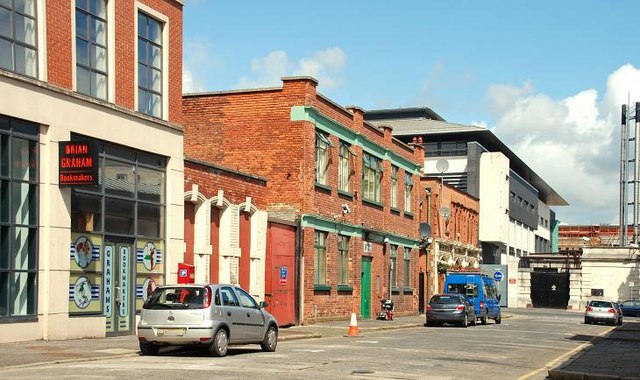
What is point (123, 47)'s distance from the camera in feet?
82.1

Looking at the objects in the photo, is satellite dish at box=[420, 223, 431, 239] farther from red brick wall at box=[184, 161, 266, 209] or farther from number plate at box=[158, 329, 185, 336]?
number plate at box=[158, 329, 185, 336]

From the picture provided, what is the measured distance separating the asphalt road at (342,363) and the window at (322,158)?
1066 cm

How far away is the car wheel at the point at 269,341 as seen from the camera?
70.1 ft

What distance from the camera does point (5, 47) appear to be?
814 inches

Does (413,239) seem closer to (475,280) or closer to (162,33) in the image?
Result: (475,280)

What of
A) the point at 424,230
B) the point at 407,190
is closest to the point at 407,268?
the point at 424,230

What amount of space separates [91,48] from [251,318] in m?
8.19

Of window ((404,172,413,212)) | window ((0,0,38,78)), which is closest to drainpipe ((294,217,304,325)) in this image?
window ((0,0,38,78))

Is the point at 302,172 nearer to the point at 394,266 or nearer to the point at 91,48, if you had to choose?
the point at 91,48

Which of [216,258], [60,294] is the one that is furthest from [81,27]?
[216,258]

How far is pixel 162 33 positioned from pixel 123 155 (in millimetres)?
4209

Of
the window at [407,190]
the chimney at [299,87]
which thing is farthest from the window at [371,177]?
the chimney at [299,87]

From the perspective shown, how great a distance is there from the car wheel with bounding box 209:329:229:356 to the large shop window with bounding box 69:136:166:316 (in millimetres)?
5137

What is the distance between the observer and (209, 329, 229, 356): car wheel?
62.5ft
